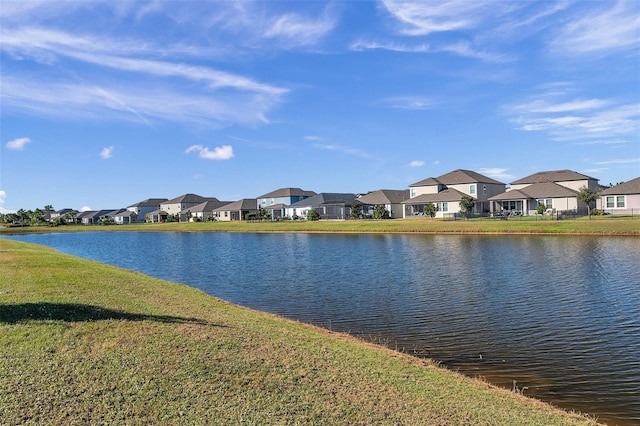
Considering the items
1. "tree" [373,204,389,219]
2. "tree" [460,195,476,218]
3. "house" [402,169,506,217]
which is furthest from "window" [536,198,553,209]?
"tree" [373,204,389,219]

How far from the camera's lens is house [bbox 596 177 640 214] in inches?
2302

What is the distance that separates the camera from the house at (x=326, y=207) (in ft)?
297

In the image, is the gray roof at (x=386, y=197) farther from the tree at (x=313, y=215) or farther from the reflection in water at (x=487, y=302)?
the reflection in water at (x=487, y=302)

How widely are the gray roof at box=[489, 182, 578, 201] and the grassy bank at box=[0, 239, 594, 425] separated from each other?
61738mm

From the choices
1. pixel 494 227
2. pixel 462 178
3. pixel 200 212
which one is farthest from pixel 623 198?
pixel 200 212

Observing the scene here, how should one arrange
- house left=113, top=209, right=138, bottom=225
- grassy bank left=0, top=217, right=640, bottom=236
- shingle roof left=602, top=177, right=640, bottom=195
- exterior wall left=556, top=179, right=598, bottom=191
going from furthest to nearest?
1. house left=113, top=209, right=138, bottom=225
2. exterior wall left=556, top=179, right=598, bottom=191
3. shingle roof left=602, top=177, right=640, bottom=195
4. grassy bank left=0, top=217, right=640, bottom=236

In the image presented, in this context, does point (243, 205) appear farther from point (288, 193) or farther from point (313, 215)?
point (313, 215)

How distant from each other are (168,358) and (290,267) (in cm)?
2237

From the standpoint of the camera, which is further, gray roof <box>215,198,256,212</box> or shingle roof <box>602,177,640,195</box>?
gray roof <box>215,198,256,212</box>

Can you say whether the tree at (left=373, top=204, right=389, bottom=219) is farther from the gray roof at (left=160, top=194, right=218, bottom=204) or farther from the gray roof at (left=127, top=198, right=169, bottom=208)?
the gray roof at (left=127, top=198, right=169, bottom=208)

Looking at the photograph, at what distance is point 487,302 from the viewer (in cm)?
1898

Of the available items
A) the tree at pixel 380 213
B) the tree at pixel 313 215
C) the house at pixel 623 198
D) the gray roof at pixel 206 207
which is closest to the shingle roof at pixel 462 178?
the tree at pixel 380 213

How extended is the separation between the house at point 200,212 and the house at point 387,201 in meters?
44.7

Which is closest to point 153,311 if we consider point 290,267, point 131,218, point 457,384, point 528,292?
point 457,384
